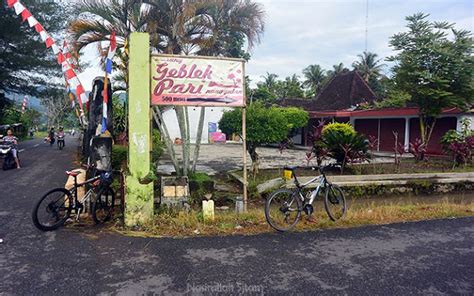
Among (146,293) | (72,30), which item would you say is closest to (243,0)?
(72,30)

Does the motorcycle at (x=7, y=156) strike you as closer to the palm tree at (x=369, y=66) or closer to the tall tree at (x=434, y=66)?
the tall tree at (x=434, y=66)

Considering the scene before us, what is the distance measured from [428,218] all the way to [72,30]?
28.7 feet

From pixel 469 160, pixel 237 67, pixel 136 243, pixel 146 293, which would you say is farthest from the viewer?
pixel 469 160

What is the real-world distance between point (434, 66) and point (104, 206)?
44.4 feet

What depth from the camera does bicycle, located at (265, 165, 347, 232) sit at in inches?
216

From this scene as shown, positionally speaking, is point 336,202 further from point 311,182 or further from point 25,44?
point 25,44

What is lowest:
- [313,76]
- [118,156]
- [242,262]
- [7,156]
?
[242,262]

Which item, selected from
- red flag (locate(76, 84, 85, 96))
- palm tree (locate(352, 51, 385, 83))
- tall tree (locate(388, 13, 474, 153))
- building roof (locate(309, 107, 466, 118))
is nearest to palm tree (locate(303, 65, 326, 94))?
palm tree (locate(352, 51, 385, 83))

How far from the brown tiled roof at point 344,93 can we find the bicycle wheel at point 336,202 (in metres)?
18.4

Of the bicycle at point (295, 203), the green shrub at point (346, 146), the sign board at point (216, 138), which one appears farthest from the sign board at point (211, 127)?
the bicycle at point (295, 203)

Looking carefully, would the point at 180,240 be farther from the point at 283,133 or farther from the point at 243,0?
the point at 243,0

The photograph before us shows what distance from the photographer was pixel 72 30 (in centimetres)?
837

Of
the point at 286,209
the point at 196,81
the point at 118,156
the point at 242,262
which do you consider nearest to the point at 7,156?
the point at 118,156

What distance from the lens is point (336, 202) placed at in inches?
244
